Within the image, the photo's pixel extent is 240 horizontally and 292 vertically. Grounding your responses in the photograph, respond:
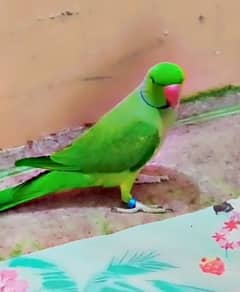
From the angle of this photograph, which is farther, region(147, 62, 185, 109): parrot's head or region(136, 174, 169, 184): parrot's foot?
region(136, 174, 169, 184): parrot's foot

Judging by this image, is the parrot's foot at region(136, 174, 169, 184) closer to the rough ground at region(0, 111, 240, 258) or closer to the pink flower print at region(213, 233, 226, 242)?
the rough ground at region(0, 111, 240, 258)

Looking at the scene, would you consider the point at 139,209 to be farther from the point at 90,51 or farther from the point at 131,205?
the point at 90,51

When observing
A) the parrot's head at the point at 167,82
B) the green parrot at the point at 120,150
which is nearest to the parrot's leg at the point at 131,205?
the green parrot at the point at 120,150

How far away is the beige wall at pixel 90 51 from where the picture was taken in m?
1.09

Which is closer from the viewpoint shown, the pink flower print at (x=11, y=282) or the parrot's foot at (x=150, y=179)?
the pink flower print at (x=11, y=282)

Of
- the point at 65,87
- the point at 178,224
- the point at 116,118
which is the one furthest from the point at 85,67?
the point at 178,224

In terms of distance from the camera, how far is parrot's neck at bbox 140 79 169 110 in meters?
1.00

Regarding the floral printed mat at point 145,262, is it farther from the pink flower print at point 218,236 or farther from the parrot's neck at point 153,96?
the parrot's neck at point 153,96

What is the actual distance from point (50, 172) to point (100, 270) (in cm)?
16

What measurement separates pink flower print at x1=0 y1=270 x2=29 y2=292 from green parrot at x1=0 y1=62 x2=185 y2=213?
4.9 inches

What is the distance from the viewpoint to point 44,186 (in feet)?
3.40

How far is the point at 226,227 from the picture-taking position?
1.01 metres

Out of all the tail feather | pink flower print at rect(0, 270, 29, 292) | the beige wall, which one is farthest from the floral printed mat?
the beige wall

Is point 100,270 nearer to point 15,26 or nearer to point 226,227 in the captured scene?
point 226,227
